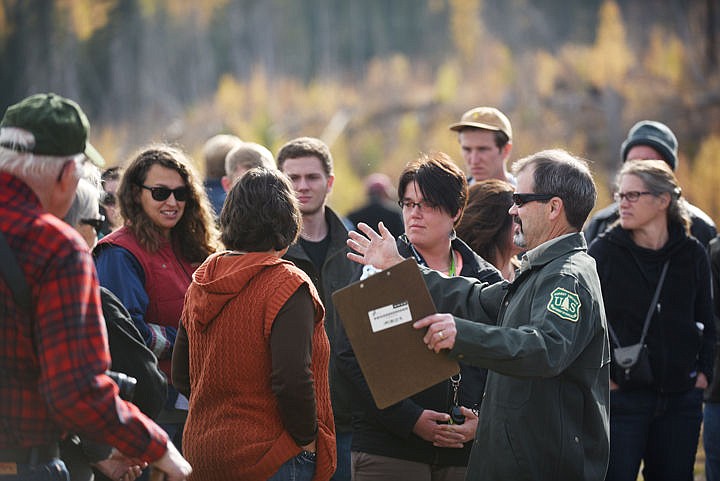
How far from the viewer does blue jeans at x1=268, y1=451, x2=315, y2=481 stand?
303 cm

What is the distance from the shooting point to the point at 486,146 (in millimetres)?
5523

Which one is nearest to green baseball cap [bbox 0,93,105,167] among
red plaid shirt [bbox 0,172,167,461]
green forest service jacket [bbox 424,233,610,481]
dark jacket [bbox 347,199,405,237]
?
red plaid shirt [bbox 0,172,167,461]

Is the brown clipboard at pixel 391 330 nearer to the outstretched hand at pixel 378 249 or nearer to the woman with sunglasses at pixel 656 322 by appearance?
the outstretched hand at pixel 378 249

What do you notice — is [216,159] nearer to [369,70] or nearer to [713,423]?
[713,423]

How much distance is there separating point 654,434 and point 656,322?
578 mm

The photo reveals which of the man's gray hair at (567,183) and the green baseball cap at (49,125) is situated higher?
the green baseball cap at (49,125)

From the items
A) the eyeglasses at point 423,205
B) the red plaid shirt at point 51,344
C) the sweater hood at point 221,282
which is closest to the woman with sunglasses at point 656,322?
the eyeglasses at point 423,205

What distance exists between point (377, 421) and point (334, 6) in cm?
1776

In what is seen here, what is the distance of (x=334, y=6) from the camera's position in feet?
66.6

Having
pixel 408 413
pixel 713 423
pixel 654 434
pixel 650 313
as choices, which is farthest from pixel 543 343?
pixel 713 423

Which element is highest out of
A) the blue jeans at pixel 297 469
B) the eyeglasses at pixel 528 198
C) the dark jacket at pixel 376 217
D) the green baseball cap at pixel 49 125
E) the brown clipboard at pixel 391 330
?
the green baseball cap at pixel 49 125

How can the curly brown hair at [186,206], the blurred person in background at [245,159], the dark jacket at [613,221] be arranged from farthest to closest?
the dark jacket at [613,221] → the blurred person in background at [245,159] → the curly brown hair at [186,206]

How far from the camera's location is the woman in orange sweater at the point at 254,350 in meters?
2.95

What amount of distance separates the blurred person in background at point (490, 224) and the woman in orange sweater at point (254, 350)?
1.31 meters
